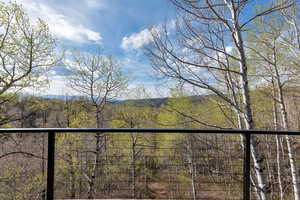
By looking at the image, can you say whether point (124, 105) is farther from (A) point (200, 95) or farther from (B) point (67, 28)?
(A) point (200, 95)

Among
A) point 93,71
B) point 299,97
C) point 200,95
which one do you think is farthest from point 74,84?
point 299,97

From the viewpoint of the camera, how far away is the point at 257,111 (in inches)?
243

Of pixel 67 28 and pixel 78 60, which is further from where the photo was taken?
pixel 78 60

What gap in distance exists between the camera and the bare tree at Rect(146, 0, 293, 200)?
133 inches

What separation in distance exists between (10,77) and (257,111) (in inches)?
385

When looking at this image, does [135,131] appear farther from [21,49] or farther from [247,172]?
[21,49]

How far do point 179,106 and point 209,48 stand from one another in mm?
4041

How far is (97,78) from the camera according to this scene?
9266mm

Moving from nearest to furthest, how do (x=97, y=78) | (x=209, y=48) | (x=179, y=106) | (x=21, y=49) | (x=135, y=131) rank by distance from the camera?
(x=135, y=131)
(x=209, y=48)
(x=21, y=49)
(x=179, y=106)
(x=97, y=78)

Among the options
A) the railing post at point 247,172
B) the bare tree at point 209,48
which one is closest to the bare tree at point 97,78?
the bare tree at point 209,48

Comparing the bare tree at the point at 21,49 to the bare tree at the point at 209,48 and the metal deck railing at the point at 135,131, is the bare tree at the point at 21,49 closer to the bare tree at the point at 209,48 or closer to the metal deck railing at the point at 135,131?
the bare tree at the point at 209,48

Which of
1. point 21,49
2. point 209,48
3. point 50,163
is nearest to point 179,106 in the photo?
point 209,48

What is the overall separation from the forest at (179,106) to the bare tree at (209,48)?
0.08 feet

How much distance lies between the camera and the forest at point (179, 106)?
2656 millimetres
